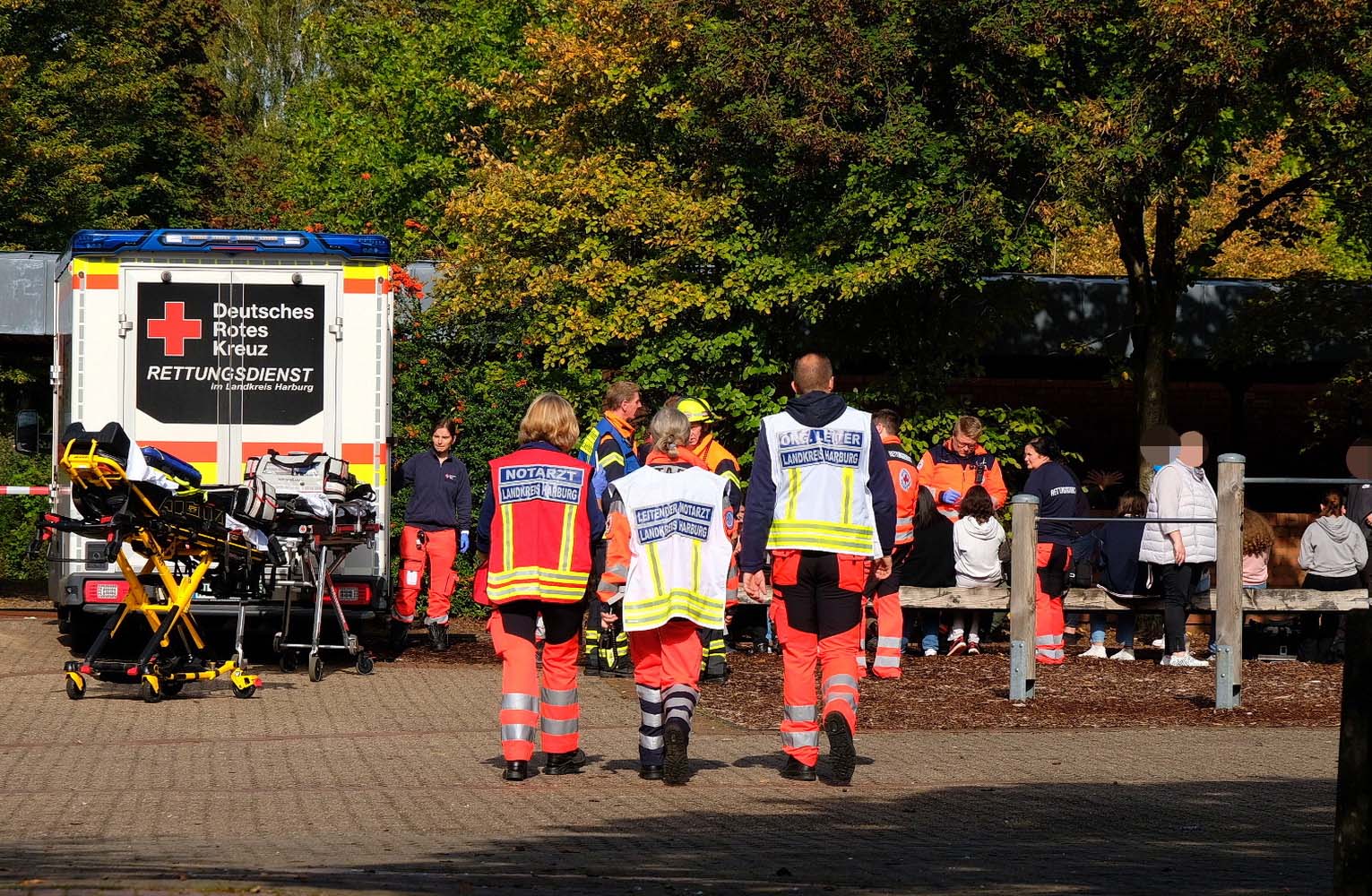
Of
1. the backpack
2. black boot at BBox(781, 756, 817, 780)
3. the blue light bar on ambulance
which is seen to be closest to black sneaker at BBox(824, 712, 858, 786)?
black boot at BBox(781, 756, 817, 780)

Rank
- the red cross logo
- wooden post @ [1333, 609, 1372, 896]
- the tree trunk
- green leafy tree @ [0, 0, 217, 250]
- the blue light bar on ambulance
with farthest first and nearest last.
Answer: green leafy tree @ [0, 0, 217, 250] → the tree trunk → the red cross logo → the blue light bar on ambulance → wooden post @ [1333, 609, 1372, 896]

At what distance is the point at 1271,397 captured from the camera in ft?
102

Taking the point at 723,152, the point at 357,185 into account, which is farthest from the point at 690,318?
the point at 357,185

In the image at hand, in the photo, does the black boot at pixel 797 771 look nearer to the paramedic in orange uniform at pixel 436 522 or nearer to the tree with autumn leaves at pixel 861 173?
the paramedic in orange uniform at pixel 436 522

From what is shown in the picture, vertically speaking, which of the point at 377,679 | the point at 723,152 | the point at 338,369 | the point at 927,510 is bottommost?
the point at 377,679

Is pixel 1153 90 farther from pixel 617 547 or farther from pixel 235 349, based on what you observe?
pixel 617 547

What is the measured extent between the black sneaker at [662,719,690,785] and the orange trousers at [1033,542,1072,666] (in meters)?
6.87

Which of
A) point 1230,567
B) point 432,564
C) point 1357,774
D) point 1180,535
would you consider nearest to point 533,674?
point 1357,774

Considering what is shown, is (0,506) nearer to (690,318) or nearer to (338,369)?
(690,318)

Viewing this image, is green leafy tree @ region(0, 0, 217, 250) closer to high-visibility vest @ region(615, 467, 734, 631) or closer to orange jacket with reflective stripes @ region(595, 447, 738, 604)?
orange jacket with reflective stripes @ region(595, 447, 738, 604)

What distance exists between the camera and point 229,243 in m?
14.9

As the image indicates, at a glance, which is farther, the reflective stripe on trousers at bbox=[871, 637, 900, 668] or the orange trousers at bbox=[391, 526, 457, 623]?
the orange trousers at bbox=[391, 526, 457, 623]

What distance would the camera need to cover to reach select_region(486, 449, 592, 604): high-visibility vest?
31.1ft

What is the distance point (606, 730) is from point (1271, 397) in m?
22.0
